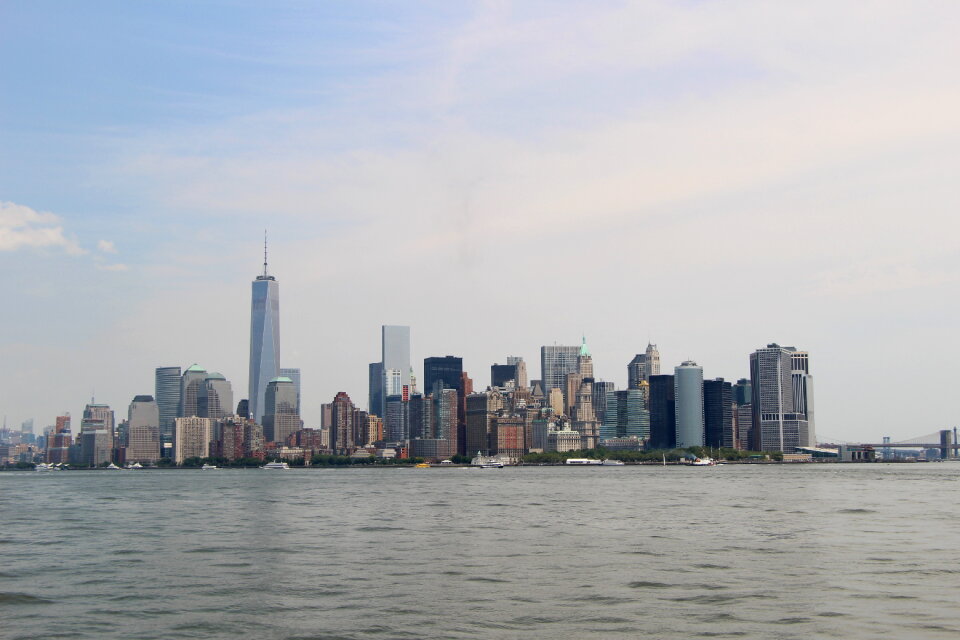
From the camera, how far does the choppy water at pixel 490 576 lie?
35375 mm

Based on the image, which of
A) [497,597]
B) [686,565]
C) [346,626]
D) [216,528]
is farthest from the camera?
[216,528]

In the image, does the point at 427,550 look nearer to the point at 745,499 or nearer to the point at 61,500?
the point at 745,499

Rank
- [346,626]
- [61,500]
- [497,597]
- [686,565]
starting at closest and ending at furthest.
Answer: [346,626]
[497,597]
[686,565]
[61,500]

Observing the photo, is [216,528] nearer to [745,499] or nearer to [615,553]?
[615,553]

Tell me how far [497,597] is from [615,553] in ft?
52.1

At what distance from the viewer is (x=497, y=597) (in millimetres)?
40625

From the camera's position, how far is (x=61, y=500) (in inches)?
5162

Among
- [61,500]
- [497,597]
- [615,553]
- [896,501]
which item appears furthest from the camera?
[61,500]

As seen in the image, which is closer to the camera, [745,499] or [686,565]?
[686,565]

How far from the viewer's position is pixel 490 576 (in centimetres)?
4666

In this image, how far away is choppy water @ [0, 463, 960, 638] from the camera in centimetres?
3538

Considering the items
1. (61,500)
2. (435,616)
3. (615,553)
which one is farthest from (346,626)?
(61,500)

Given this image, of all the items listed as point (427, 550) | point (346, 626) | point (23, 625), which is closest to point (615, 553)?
point (427, 550)

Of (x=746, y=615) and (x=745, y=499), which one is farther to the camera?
(x=745, y=499)
